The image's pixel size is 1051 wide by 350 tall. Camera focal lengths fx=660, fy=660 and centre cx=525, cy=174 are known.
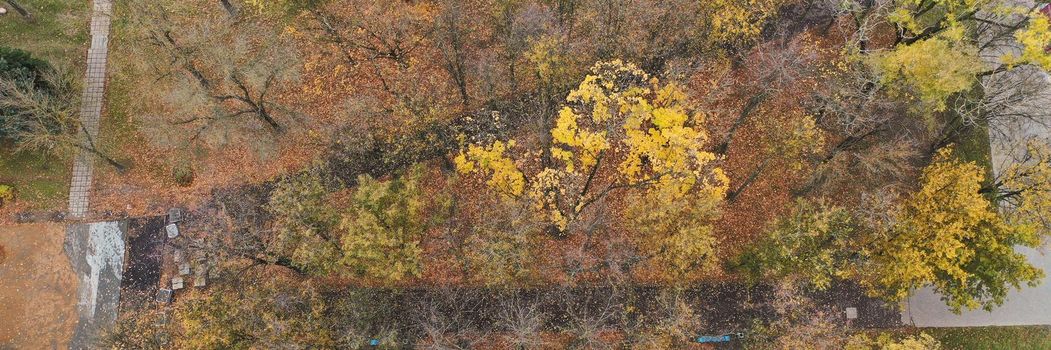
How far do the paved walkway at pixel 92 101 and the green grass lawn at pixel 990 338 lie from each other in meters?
47.6

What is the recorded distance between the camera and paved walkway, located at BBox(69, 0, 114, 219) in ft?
123

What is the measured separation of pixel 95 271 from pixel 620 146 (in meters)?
29.5

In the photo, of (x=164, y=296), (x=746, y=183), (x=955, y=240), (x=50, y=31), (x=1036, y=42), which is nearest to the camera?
(x=1036, y=42)

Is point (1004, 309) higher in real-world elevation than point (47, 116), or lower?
lower

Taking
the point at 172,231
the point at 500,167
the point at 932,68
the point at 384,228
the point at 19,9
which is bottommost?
the point at 384,228

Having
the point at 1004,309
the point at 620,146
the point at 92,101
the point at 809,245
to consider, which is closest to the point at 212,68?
the point at 92,101

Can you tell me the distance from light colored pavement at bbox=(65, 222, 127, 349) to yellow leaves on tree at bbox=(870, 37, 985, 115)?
4029 cm

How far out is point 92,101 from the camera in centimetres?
3897

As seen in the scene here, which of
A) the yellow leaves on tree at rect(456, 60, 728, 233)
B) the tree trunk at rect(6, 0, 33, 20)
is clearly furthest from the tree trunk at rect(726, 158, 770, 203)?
the tree trunk at rect(6, 0, 33, 20)

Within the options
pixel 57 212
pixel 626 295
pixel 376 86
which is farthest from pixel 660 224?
pixel 57 212

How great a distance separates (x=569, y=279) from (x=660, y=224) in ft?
25.3

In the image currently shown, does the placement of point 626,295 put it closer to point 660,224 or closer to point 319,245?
point 660,224

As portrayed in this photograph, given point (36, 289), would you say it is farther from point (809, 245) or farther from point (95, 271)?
point (809, 245)

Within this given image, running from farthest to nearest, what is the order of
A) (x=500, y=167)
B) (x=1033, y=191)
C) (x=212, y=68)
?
(x=212, y=68), (x=500, y=167), (x=1033, y=191)
